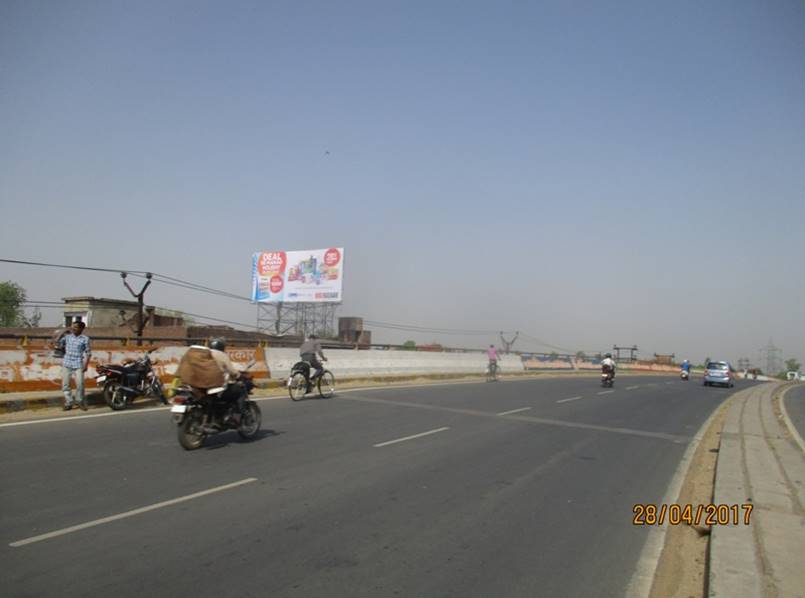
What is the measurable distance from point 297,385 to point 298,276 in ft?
84.6

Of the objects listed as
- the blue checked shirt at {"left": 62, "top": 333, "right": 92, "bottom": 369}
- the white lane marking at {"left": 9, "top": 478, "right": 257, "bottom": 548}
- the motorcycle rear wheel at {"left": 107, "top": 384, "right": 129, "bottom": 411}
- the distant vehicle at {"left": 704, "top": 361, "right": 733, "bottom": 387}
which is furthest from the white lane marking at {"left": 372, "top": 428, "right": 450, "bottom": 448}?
the distant vehicle at {"left": 704, "top": 361, "right": 733, "bottom": 387}

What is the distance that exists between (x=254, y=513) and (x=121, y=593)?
6.09ft

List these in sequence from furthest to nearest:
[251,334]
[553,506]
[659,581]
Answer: [251,334], [553,506], [659,581]

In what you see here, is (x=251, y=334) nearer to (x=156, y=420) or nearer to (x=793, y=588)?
(x=156, y=420)

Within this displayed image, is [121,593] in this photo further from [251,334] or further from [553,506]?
[251,334]

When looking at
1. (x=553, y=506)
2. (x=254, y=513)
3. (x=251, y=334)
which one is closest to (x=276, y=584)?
(x=254, y=513)

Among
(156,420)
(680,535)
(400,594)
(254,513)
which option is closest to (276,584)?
(400,594)

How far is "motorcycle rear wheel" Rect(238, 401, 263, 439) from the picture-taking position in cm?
973

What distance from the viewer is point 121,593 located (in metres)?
3.99

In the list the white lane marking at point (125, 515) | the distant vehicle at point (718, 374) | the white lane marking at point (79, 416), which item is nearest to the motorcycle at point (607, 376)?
the distant vehicle at point (718, 374)

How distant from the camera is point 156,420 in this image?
11.3 metres

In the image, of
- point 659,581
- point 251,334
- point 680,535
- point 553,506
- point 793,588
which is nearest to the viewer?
point 793,588

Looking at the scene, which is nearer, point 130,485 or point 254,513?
point 254,513

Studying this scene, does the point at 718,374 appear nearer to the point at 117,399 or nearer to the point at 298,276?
the point at 298,276
